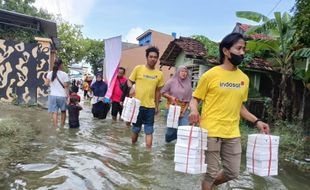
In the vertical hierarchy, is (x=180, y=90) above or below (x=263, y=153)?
above

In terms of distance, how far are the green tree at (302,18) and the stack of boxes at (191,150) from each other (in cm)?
651

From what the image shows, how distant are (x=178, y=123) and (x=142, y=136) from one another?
2.36 m

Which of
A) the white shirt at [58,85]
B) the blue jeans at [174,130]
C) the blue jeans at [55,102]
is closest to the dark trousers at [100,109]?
the blue jeans at [55,102]

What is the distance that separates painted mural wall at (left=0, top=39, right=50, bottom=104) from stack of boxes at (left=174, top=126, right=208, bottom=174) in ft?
42.1

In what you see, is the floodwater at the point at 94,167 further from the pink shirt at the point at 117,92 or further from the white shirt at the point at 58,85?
the pink shirt at the point at 117,92

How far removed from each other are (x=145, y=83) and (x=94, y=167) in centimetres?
187

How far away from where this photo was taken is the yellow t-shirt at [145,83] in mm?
7355

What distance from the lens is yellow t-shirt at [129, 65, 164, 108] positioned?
736 cm

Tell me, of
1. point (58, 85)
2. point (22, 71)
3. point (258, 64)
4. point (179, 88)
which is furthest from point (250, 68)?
point (22, 71)

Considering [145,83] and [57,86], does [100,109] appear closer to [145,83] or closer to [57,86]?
[57,86]

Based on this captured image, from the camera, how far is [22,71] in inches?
639

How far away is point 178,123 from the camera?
795 centimetres

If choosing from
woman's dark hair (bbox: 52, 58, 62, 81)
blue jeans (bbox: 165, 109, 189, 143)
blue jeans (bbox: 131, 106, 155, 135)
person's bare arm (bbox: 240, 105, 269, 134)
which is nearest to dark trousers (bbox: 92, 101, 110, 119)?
woman's dark hair (bbox: 52, 58, 62, 81)

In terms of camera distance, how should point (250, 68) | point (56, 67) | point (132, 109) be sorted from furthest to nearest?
point (250, 68), point (56, 67), point (132, 109)
